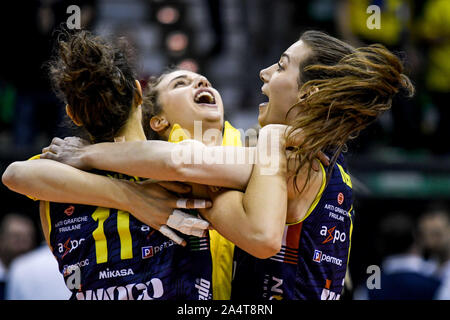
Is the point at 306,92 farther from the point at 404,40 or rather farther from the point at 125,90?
the point at 404,40

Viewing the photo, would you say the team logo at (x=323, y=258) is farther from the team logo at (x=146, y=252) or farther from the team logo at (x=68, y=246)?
the team logo at (x=68, y=246)

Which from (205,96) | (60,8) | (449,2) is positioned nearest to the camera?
(205,96)

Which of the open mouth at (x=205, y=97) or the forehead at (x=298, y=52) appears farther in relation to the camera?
the open mouth at (x=205, y=97)

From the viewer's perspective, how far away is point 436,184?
6.45 metres

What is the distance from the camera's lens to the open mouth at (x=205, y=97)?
9.78 ft

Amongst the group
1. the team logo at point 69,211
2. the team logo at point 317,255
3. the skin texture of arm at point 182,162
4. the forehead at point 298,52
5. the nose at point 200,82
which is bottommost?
the team logo at point 317,255

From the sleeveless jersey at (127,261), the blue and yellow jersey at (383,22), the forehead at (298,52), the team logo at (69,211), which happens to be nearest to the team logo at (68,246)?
the sleeveless jersey at (127,261)

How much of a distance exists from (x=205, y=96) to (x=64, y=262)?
1037 millimetres

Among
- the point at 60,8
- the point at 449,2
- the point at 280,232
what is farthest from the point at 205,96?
the point at 449,2

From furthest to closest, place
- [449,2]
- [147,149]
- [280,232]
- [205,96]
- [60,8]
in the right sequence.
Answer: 1. [449,2]
2. [60,8]
3. [205,96]
4. [147,149]
5. [280,232]

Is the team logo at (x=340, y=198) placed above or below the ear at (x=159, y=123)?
below

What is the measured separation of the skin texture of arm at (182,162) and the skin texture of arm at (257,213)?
6 centimetres

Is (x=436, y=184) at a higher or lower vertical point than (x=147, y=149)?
lower

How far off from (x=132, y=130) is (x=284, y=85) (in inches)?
27.8
